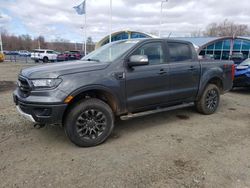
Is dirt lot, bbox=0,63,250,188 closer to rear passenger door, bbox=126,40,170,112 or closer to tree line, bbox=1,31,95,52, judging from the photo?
rear passenger door, bbox=126,40,170,112

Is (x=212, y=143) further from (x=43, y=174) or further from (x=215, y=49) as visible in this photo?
(x=215, y=49)

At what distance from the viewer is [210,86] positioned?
5.25 m

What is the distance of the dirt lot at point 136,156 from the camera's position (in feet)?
8.68

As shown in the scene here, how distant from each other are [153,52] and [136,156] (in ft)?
6.91

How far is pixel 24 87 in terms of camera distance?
335cm

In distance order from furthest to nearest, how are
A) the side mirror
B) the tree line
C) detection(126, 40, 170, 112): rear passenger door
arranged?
the tree line
detection(126, 40, 170, 112): rear passenger door
the side mirror

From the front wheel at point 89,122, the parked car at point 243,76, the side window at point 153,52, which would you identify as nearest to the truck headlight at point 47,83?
the front wheel at point 89,122

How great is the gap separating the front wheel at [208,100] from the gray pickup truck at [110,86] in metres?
0.15

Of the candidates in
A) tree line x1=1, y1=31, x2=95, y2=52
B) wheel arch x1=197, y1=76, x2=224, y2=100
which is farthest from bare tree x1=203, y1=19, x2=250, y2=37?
wheel arch x1=197, y1=76, x2=224, y2=100

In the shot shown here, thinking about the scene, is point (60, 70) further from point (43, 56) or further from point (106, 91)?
point (43, 56)

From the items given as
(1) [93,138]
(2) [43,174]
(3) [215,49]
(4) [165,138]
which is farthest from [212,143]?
(3) [215,49]

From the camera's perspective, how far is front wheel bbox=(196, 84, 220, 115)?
5145 millimetres

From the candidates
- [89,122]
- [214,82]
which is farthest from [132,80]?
[214,82]

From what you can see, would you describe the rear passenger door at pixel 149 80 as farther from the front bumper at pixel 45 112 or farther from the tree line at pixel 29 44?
the tree line at pixel 29 44
